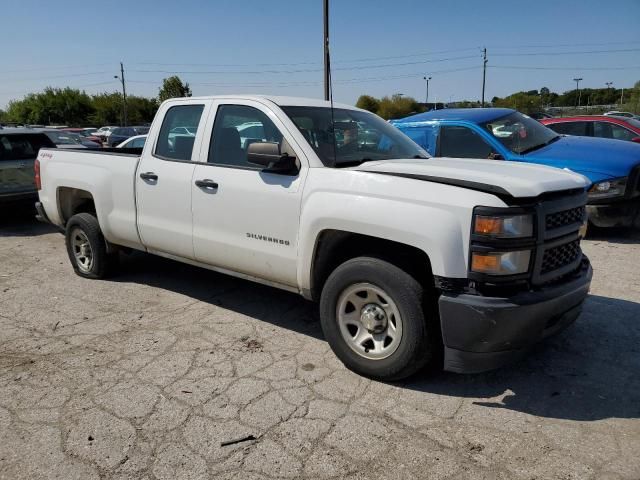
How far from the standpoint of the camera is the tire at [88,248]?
5.49m

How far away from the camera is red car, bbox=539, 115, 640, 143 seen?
33.8 ft

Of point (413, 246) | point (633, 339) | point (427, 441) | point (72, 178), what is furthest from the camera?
point (72, 178)

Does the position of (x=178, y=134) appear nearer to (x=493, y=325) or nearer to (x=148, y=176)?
(x=148, y=176)

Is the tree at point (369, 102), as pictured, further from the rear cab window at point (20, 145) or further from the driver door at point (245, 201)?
the driver door at point (245, 201)

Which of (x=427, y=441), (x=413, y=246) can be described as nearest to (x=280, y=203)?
(x=413, y=246)

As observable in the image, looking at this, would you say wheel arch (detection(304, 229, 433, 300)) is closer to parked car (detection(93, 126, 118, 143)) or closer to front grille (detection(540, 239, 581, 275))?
front grille (detection(540, 239, 581, 275))

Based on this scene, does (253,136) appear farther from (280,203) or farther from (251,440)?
(251,440)

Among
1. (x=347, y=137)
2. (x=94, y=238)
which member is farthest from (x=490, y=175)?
(x=94, y=238)

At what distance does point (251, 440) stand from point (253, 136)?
7.76 ft

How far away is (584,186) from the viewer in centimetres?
347

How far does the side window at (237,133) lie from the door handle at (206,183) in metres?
0.18

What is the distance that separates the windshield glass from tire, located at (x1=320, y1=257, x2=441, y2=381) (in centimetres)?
456

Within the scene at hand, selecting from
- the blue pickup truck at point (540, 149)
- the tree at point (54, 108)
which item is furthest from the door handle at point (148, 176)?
the tree at point (54, 108)

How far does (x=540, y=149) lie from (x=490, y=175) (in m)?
4.63
